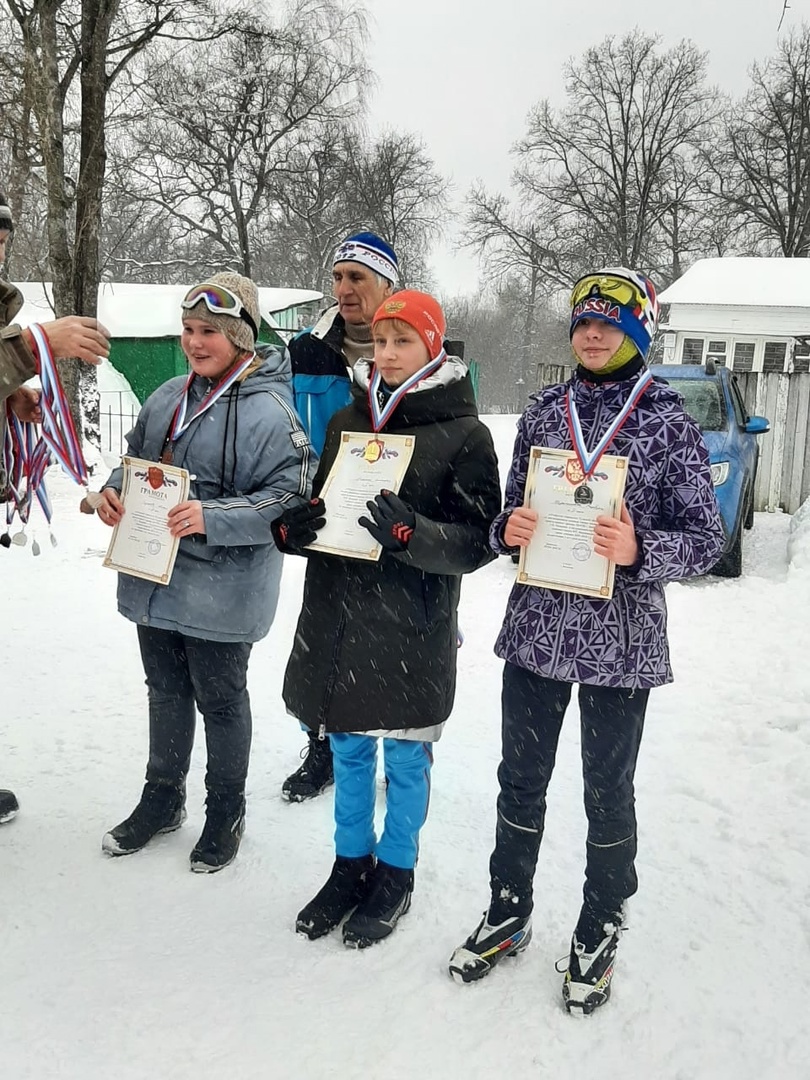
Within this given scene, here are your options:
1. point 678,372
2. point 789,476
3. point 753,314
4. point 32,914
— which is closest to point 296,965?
point 32,914

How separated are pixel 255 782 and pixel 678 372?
710cm

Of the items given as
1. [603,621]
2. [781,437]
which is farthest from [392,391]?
[781,437]

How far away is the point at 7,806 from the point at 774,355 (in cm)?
2446

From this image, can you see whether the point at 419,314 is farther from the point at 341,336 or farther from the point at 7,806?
the point at 7,806

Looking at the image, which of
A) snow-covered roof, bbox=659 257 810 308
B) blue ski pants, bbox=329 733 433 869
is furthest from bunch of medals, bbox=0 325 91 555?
snow-covered roof, bbox=659 257 810 308

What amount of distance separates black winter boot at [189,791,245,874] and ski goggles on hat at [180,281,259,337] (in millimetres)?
1818

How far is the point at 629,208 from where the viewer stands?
113ft

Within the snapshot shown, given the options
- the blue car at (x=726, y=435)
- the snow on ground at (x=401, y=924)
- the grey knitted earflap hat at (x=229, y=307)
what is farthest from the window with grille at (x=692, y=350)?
the grey knitted earflap hat at (x=229, y=307)

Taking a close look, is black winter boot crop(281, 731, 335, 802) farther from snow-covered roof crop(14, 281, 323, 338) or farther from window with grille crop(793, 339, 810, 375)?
window with grille crop(793, 339, 810, 375)

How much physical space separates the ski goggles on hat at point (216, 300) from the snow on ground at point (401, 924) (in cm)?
206

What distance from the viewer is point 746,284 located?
78.9 ft

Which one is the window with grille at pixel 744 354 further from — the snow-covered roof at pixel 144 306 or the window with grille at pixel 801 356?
the snow-covered roof at pixel 144 306

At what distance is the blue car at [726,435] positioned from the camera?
25.2ft

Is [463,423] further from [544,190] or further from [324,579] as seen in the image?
[544,190]
